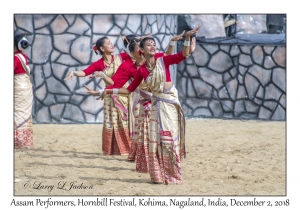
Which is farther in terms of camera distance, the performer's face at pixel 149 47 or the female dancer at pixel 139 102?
the female dancer at pixel 139 102

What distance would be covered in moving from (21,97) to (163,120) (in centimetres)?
351

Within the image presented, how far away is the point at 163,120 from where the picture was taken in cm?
690

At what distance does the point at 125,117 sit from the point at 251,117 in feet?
15.3

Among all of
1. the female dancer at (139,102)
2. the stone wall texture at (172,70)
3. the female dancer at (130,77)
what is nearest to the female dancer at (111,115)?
the female dancer at (130,77)

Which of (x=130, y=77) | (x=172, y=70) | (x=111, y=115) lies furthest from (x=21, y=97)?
(x=172, y=70)

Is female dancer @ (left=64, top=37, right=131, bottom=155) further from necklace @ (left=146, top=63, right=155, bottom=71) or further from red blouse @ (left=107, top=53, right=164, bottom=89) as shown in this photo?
necklace @ (left=146, top=63, right=155, bottom=71)

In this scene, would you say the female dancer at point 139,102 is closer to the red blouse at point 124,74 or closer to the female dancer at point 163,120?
the red blouse at point 124,74

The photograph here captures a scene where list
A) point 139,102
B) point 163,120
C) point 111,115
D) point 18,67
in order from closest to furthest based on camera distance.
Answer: point 163,120
point 139,102
point 111,115
point 18,67

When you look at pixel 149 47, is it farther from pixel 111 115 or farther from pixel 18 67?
pixel 18 67

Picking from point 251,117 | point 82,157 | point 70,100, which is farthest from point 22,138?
point 251,117

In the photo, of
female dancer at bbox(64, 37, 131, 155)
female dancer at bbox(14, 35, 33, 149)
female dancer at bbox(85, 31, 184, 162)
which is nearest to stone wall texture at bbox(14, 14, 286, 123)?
female dancer at bbox(14, 35, 33, 149)

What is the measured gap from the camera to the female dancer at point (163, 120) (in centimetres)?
689

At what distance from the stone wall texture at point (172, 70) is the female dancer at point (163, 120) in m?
5.54

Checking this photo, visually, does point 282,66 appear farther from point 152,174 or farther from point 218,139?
point 152,174
